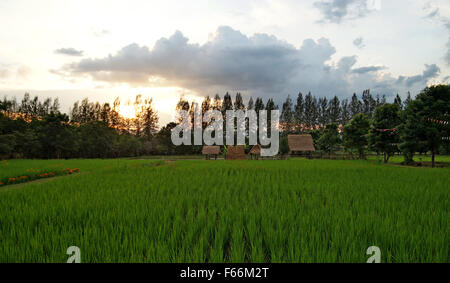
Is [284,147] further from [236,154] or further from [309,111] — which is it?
[309,111]

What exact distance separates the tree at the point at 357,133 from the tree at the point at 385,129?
22.3 ft

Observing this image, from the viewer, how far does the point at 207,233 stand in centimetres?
355

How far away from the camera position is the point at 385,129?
25.9 m

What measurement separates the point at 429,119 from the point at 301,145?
23880 millimetres

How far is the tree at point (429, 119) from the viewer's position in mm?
19141

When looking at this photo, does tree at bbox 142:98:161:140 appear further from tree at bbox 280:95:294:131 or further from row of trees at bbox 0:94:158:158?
tree at bbox 280:95:294:131

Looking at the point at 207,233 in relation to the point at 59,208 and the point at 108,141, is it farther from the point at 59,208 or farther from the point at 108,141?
the point at 108,141

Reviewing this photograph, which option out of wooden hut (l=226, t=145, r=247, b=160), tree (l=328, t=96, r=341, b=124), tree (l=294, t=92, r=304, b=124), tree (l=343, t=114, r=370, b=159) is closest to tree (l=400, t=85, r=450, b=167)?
tree (l=343, t=114, r=370, b=159)

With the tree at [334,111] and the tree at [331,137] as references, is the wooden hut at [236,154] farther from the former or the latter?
the tree at [334,111]

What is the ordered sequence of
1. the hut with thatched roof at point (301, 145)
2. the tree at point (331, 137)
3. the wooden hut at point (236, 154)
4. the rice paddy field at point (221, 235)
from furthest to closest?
the tree at point (331, 137)
the hut with thatched roof at point (301, 145)
the wooden hut at point (236, 154)
the rice paddy field at point (221, 235)

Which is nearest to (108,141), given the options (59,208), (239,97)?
(239,97)

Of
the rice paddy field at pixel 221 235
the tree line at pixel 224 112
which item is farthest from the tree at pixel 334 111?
the rice paddy field at pixel 221 235

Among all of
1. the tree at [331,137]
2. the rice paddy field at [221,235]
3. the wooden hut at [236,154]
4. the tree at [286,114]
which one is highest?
the tree at [286,114]

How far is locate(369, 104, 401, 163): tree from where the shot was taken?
84.9 feet
